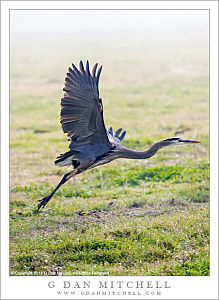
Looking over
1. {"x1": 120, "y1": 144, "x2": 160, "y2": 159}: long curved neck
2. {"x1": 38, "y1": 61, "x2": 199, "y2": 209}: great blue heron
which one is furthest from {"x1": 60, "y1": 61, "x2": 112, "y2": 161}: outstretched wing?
{"x1": 120, "y1": 144, "x2": 160, "y2": 159}: long curved neck

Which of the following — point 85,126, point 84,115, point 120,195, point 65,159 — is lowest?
point 120,195

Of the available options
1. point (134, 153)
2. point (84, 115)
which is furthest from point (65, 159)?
point (134, 153)

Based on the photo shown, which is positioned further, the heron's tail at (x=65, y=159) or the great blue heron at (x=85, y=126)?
the heron's tail at (x=65, y=159)

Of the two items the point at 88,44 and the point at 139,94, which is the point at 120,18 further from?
the point at 139,94

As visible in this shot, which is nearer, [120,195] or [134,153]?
[134,153]

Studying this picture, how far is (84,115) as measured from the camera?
674cm

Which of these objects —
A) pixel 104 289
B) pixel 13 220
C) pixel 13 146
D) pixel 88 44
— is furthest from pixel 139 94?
pixel 88 44

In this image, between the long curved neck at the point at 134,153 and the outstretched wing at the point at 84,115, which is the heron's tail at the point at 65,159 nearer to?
the outstretched wing at the point at 84,115

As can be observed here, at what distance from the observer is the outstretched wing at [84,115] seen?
650 centimetres

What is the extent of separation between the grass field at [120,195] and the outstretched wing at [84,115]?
0.82 meters

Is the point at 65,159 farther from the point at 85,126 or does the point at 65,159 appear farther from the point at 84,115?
the point at 84,115

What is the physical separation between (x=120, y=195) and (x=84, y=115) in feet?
5.33

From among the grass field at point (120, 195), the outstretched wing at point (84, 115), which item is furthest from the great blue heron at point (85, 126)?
the grass field at point (120, 195)
